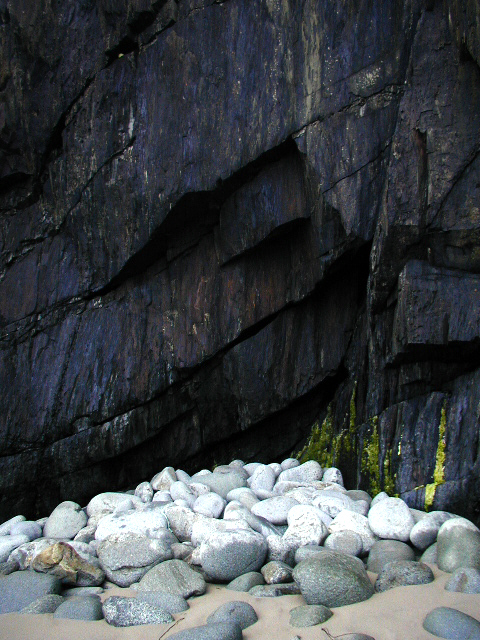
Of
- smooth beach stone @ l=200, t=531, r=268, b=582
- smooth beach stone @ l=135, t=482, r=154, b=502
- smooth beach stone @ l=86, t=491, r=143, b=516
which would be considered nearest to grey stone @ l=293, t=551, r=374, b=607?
smooth beach stone @ l=200, t=531, r=268, b=582

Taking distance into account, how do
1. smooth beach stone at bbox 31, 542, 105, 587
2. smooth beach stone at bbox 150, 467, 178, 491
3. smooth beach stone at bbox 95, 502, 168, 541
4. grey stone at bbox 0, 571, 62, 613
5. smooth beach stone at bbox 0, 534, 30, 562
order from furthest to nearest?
smooth beach stone at bbox 150, 467, 178, 491 → smooth beach stone at bbox 0, 534, 30, 562 → smooth beach stone at bbox 95, 502, 168, 541 → smooth beach stone at bbox 31, 542, 105, 587 → grey stone at bbox 0, 571, 62, 613

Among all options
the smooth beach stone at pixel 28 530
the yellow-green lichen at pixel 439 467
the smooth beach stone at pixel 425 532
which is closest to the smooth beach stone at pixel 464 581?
the smooth beach stone at pixel 425 532

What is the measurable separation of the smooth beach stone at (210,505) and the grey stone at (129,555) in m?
0.68

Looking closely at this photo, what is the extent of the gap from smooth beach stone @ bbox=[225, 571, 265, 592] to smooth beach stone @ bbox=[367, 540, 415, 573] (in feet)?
2.11

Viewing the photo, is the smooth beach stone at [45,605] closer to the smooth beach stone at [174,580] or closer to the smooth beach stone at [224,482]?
the smooth beach stone at [174,580]

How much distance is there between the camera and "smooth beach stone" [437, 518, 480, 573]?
133 inches

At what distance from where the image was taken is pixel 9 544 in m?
4.45

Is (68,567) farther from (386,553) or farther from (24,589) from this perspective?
(386,553)

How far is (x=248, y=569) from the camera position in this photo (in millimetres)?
3578

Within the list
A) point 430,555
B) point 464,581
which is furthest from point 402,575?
point 430,555

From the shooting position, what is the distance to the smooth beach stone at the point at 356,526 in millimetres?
3873

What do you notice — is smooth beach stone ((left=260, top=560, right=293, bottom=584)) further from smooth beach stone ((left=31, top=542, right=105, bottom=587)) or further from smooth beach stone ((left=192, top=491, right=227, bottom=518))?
smooth beach stone ((left=192, top=491, right=227, bottom=518))

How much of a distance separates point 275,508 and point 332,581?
1.35 m

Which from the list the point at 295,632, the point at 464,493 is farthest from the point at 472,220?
the point at 295,632
